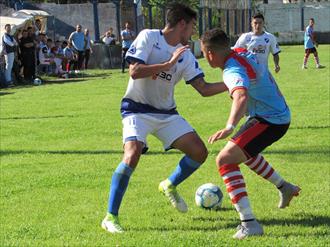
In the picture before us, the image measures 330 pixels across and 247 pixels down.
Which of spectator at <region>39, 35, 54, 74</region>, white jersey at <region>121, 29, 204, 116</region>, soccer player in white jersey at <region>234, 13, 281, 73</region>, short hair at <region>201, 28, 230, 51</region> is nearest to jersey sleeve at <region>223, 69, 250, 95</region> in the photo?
short hair at <region>201, 28, 230, 51</region>

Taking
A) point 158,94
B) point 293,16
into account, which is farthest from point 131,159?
point 293,16

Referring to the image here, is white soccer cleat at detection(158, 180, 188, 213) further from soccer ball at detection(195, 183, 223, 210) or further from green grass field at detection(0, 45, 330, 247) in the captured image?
soccer ball at detection(195, 183, 223, 210)

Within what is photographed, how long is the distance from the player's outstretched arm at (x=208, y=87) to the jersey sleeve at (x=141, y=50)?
64 cm

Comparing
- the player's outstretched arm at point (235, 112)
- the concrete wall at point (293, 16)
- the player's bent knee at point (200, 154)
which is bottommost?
the concrete wall at point (293, 16)

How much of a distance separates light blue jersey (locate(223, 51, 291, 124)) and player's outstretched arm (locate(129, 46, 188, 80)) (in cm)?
45

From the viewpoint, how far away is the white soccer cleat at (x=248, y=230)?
5828 mm

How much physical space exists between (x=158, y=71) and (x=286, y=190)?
1.76 meters

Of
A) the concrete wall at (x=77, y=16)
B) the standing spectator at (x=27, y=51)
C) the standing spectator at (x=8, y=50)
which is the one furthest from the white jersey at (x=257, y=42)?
the concrete wall at (x=77, y=16)

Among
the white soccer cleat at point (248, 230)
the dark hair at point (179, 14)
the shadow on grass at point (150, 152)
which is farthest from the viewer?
the shadow on grass at point (150, 152)

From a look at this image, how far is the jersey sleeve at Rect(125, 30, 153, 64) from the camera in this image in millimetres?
6312

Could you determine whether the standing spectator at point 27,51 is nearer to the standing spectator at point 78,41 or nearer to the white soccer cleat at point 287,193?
the standing spectator at point 78,41

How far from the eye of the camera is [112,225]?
614 centimetres

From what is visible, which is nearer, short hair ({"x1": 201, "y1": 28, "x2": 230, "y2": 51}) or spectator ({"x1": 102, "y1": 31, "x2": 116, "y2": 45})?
short hair ({"x1": 201, "y1": 28, "x2": 230, "y2": 51})

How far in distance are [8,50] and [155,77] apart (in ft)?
57.3
